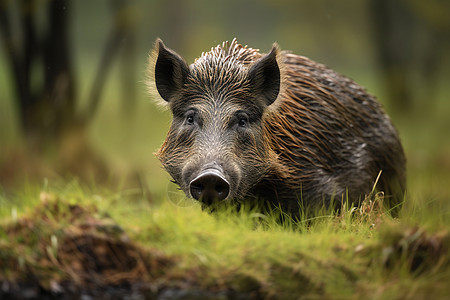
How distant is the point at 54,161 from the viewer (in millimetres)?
10492

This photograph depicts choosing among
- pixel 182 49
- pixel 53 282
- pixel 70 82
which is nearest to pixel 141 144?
pixel 182 49

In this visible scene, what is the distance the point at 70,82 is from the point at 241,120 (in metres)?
6.66

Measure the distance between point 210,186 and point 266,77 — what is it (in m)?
1.24

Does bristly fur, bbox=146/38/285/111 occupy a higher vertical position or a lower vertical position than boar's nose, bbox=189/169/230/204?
higher

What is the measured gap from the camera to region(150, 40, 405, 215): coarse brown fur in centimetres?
488

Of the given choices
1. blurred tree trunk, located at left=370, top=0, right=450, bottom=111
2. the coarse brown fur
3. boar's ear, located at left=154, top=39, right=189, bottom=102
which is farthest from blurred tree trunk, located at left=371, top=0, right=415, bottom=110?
boar's ear, located at left=154, top=39, right=189, bottom=102

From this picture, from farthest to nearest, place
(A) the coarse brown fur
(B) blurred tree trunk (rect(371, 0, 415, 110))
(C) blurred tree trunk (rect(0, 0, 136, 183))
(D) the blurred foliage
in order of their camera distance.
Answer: (B) blurred tree trunk (rect(371, 0, 415, 110)), (D) the blurred foliage, (C) blurred tree trunk (rect(0, 0, 136, 183)), (A) the coarse brown fur

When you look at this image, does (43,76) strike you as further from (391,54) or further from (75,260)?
(391,54)

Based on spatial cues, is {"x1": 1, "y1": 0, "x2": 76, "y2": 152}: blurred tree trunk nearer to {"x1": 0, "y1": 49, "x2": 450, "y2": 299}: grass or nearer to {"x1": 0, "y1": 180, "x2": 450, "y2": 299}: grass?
{"x1": 0, "y1": 49, "x2": 450, "y2": 299}: grass

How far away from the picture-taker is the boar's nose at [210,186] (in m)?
4.31

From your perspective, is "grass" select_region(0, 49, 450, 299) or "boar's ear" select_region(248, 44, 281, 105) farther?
"boar's ear" select_region(248, 44, 281, 105)

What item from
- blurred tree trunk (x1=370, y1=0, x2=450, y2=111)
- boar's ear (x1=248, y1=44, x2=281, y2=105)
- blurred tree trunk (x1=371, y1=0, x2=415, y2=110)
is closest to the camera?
boar's ear (x1=248, y1=44, x2=281, y2=105)

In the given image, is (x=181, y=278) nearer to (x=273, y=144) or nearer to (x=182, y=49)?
(x=273, y=144)

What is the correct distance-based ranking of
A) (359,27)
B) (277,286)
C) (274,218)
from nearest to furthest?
1. (277,286)
2. (274,218)
3. (359,27)
